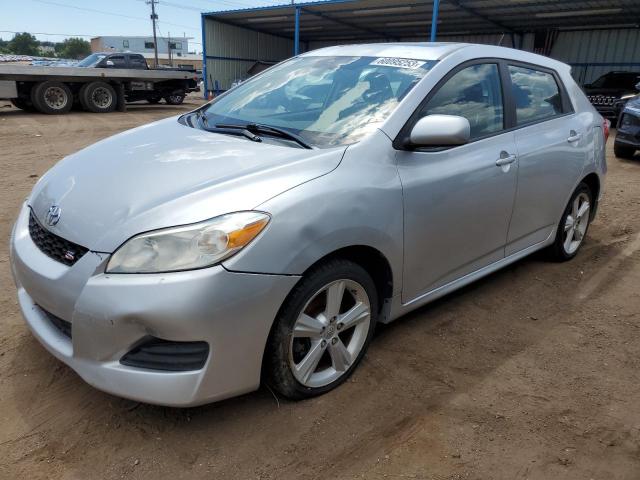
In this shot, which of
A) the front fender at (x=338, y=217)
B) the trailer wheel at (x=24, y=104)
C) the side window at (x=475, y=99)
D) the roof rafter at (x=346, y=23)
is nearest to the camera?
the front fender at (x=338, y=217)

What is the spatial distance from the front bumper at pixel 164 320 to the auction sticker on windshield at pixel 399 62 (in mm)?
1533

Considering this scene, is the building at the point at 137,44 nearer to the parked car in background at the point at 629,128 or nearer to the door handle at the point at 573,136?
the parked car in background at the point at 629,128

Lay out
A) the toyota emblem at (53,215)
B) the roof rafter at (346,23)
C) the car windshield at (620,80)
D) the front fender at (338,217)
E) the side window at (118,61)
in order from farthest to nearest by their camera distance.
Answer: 1. the roof rafter at (346,23)
2. the side window at (118,61)
3. the car windshield at (620,80)
4. the toyota emblem at (53,215)
5. the front fender at (338,217)

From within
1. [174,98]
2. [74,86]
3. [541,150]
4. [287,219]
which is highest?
[74,86]

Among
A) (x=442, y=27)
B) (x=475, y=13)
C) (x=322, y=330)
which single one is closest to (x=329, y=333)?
(x=322, y=330)

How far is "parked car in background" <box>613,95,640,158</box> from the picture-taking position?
884cm

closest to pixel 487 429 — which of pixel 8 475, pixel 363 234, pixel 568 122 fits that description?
pixel 363 234

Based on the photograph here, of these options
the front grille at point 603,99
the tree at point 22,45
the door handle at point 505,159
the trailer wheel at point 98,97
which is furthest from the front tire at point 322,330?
the tree at point 22,45

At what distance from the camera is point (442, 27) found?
2428 cm

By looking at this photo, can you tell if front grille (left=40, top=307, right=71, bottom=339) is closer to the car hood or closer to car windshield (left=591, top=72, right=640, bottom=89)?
the car hood

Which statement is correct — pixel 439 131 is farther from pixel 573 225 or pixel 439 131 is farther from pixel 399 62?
pixel 573 225

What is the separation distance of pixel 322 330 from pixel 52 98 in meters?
15.6

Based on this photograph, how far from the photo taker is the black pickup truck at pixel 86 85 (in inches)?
561

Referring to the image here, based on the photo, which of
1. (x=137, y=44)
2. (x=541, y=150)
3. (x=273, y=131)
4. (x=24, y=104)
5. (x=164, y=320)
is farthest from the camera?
(x=137, y=44)
